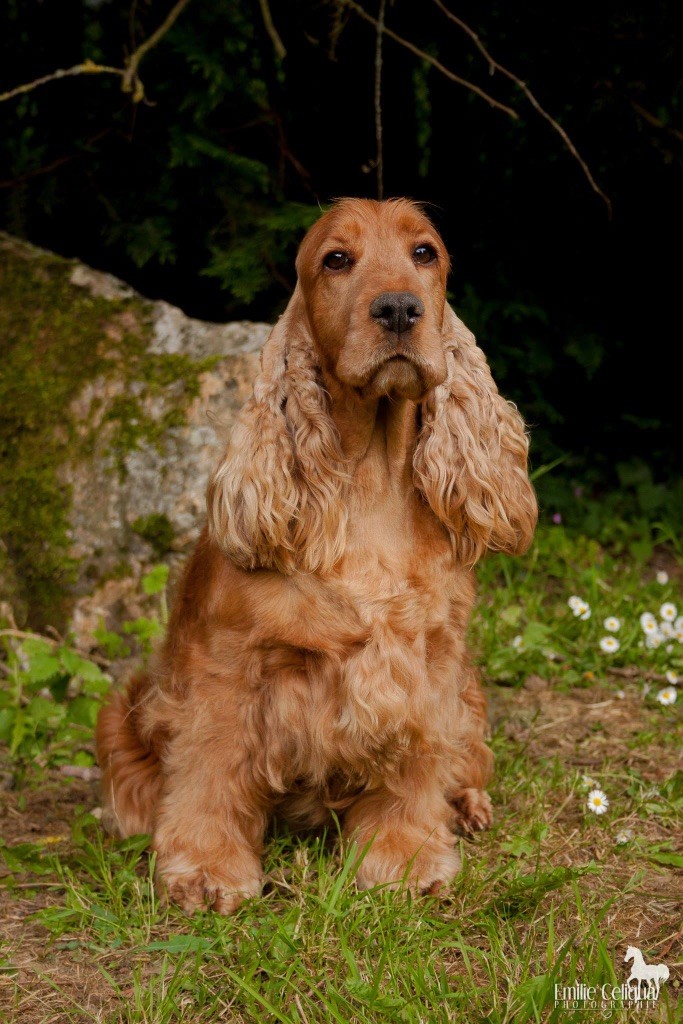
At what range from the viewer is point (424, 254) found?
2.53 meters

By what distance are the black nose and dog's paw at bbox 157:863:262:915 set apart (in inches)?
51.9

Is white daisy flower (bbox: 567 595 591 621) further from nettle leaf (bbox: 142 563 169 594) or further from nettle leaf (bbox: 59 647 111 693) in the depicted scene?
nettle leaf (bbox: 59 647 111 693)

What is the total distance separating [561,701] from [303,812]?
4.08 ft

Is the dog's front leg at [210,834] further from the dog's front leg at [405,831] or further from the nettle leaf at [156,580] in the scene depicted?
the nettle leaf at [156,580]

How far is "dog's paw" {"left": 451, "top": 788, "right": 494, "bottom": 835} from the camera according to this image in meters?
2.85

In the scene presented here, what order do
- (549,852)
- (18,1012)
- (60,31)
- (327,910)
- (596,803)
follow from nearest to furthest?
(18,1012) < (327,910) < (549,852) < (596,803) < (60,31)

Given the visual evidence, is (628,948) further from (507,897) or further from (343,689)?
(343,689)

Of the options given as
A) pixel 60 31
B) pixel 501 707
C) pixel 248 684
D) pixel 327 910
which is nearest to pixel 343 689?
pixel 248 684

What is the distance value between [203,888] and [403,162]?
10.7ft

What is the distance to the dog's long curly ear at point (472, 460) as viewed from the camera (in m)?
2.57

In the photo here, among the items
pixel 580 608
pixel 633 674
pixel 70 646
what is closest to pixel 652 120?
pixel 580 608

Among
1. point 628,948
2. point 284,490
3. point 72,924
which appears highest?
point 284,490

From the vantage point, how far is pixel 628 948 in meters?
2.20

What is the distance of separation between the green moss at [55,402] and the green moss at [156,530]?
0.73 ft
